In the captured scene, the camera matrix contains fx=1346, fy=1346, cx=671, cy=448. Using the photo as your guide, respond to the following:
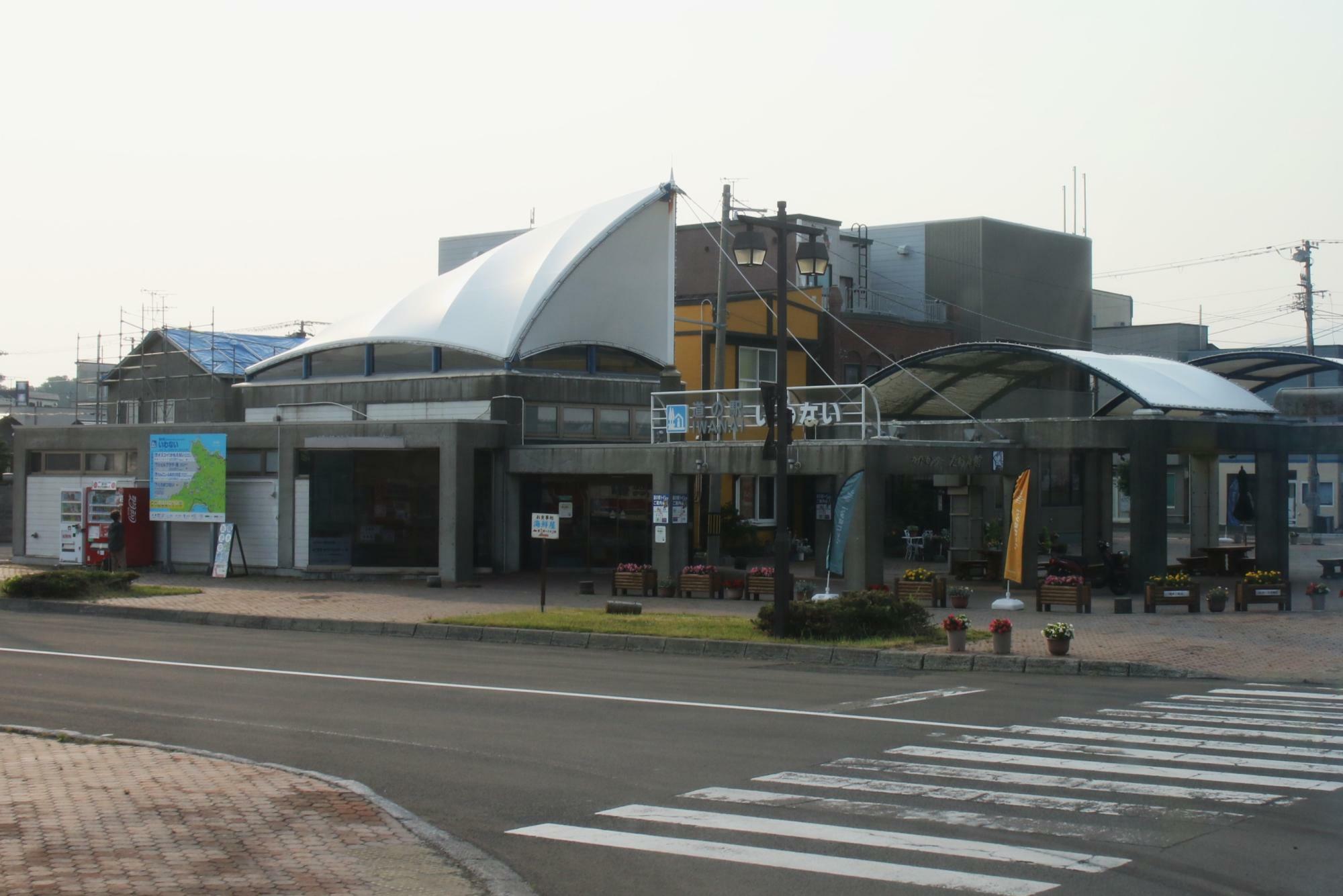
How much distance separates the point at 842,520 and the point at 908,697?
39.5ft

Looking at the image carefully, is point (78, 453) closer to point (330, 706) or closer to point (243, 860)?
point (330, 706)

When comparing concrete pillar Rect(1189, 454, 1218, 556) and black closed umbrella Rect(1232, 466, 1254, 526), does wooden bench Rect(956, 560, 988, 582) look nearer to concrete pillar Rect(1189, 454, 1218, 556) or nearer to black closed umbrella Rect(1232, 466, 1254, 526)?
concrete pillar Rect(1189, 454, 1218, 556)

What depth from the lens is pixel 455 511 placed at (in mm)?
Answer: 31703

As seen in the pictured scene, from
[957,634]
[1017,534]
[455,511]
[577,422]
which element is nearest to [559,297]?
[577,422]

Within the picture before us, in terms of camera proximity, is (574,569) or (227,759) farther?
(574,569)

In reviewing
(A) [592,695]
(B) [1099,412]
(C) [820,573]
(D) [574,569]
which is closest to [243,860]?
(A) [592,695]

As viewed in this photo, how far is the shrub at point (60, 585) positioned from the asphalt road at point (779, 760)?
9.07 metres

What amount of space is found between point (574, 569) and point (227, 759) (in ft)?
86.0

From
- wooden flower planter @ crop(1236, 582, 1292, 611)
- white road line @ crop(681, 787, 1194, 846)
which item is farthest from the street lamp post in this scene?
white road line @ crop(681, 787, 1194, 846)

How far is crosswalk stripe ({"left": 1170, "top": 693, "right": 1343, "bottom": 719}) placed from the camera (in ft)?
46.3

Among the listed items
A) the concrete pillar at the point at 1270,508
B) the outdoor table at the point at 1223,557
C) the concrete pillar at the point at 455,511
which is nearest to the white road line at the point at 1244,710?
the concrete pillar at the point at 455,511

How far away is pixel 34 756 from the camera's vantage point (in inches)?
420

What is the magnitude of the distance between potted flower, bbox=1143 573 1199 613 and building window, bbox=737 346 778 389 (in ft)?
68.8

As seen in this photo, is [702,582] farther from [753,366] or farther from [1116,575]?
[753,366]
